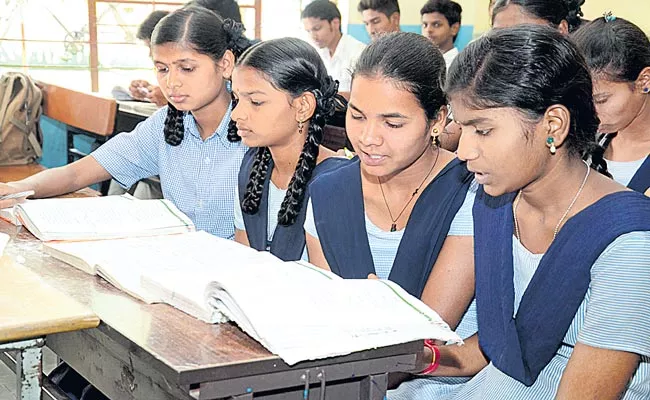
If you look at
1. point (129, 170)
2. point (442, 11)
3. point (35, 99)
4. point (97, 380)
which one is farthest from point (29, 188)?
point (442, 11)

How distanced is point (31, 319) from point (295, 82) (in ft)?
3.11

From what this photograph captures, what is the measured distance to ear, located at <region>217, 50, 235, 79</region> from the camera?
2162 mm

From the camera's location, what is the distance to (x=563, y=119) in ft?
3.92

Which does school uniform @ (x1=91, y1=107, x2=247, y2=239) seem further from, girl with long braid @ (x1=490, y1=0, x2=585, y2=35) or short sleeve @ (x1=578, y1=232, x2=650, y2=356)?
short sleeve @ (x1=578, y1=232, x2=650, y2=356)

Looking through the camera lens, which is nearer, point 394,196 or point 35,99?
point 394,196

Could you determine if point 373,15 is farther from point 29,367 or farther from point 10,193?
point 29,367

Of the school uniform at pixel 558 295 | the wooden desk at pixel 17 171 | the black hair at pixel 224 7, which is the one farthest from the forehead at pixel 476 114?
the wooden desk at pixel 17 171

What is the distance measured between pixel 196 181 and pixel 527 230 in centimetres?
105

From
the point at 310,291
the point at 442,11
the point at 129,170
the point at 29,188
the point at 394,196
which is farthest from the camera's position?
the point at 442,11

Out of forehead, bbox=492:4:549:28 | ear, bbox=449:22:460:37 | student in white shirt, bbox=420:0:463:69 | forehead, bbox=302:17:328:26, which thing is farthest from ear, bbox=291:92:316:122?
forehead, bbox=302:17:328:26

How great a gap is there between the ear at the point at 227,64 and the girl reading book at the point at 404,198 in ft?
2.20

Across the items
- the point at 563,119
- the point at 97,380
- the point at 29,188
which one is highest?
the point at 563,119

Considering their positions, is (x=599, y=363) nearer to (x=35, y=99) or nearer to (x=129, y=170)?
(x=129, y=170)

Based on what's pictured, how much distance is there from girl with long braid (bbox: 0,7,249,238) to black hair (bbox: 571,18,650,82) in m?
0.91
